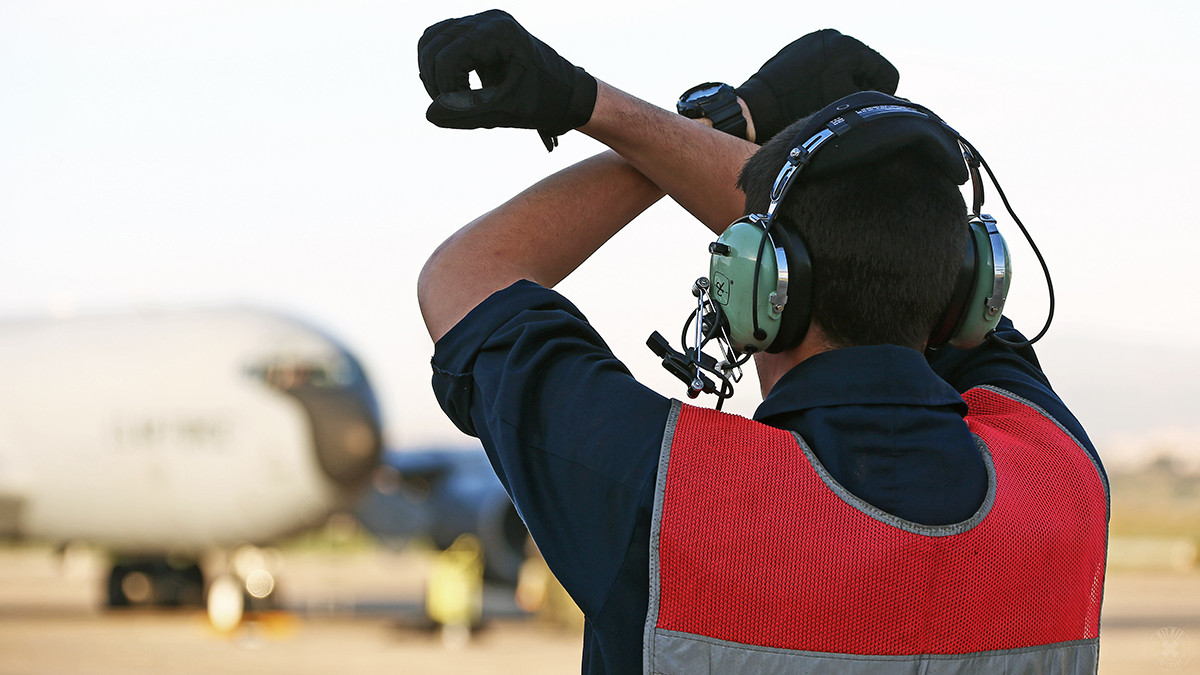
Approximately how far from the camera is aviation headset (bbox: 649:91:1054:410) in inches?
50.3

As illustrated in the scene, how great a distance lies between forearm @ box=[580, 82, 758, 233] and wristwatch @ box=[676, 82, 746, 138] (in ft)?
0.29

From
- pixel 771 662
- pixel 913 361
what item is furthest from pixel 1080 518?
pixel 771 662

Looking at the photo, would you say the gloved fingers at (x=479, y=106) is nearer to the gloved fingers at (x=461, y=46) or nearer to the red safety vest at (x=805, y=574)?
the gloved fingers at (x=461, y=46)

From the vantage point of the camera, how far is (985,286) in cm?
139

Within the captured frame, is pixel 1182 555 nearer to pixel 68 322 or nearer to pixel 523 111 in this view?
pixel 68 322

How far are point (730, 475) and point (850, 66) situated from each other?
0.92 m

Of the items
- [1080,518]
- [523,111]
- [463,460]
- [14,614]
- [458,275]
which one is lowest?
[14,614]

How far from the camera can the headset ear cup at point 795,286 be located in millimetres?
1264

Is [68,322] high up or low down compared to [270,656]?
up

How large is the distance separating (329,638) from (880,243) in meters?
15.6

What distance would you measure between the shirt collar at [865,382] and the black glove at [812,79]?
2.06 ft

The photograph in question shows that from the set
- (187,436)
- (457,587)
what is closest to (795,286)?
(187,436)

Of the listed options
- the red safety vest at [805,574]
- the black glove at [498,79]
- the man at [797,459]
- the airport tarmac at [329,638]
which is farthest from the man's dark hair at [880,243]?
the airport tarmac at [329,638]

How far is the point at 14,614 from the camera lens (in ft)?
60.2
